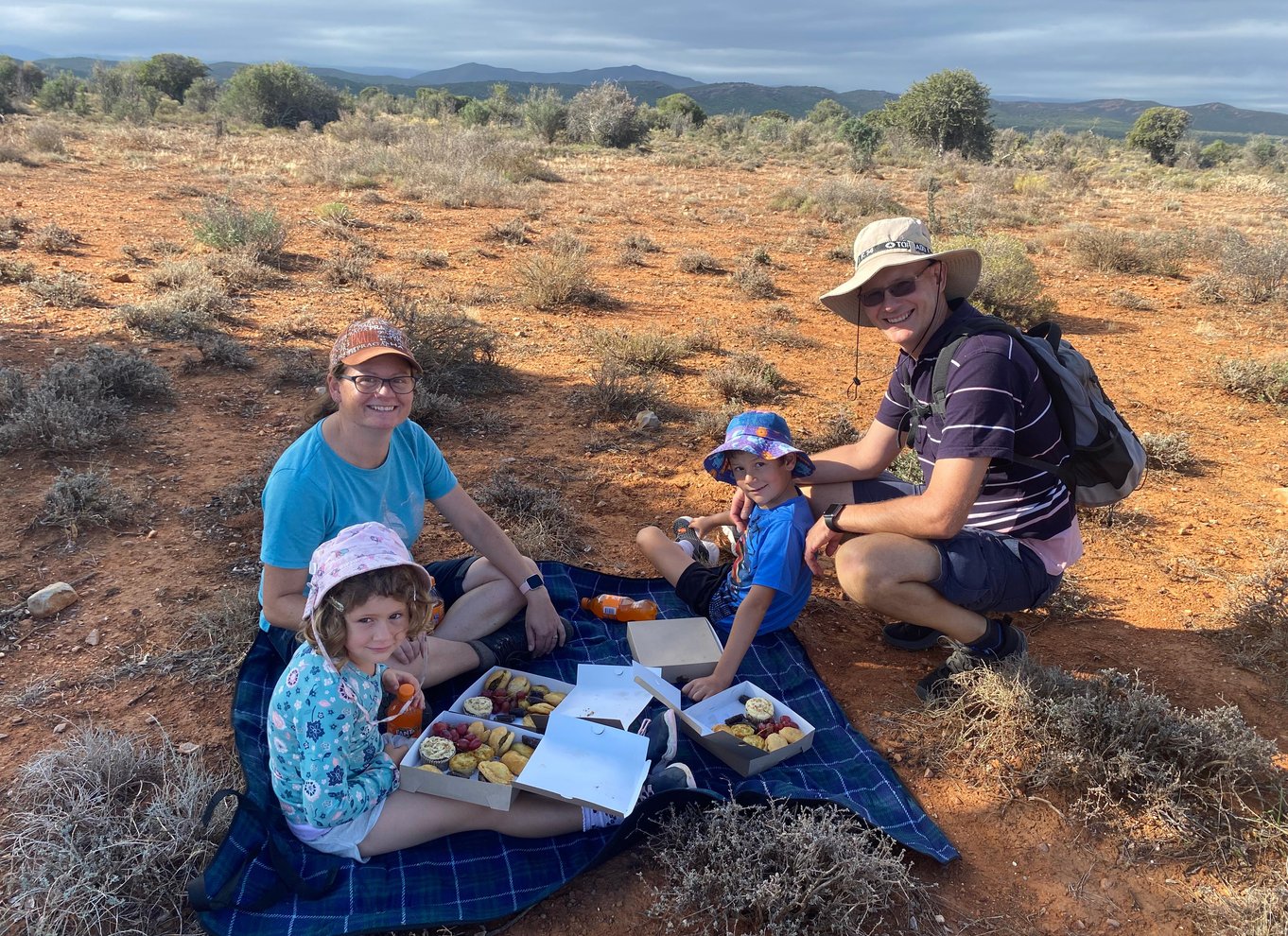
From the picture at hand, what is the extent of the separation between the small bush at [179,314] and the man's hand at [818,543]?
5852 mm

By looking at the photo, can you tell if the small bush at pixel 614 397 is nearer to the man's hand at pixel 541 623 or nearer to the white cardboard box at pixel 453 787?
the man's hand at pixel 541 623

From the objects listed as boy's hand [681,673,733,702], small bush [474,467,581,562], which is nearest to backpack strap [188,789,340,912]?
boy's hand [681,673,733,702]

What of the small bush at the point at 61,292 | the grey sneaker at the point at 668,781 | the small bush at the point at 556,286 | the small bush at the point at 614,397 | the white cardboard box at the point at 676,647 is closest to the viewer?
the grey sneaker at the point at 668,781

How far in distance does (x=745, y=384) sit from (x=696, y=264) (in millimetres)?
4546

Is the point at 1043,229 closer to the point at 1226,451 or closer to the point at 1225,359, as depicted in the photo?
the point at 1225,359

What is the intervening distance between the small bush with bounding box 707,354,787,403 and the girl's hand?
4.07 m

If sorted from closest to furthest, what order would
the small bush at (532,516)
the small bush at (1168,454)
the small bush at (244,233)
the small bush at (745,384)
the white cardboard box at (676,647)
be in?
the white cardboard box at (676,647)
the small bush at (532,516)
the small bush at (1168,454)
the small bush at (745,384)
the small bush at (244,233)

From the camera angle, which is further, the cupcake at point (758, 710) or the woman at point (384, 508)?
the cupcake at point (758, 710)

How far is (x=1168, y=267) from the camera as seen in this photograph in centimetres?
1098

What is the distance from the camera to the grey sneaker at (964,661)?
3.04m

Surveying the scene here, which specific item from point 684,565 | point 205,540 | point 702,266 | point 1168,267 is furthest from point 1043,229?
point 205,540

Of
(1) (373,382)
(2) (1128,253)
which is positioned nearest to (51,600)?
(1) (373,382)

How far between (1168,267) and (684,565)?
10.6 m

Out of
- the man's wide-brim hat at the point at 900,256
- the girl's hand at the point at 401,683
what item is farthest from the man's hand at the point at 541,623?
the man's wide-brim hat at the point at 900,256
